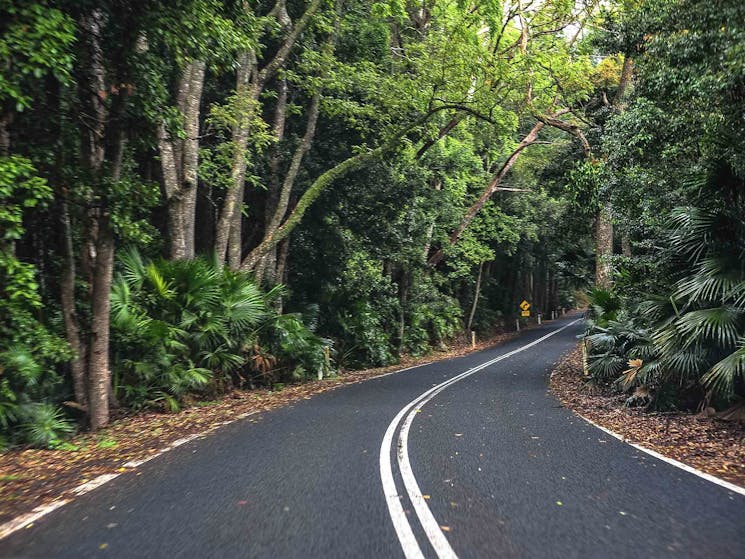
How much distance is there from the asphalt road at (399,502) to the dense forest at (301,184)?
2.63 meters

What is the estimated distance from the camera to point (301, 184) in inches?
752

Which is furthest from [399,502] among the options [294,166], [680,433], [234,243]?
[294,166]

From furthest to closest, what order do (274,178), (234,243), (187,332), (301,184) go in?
(301,184)
(274,178)
(234,243)
(187,332)

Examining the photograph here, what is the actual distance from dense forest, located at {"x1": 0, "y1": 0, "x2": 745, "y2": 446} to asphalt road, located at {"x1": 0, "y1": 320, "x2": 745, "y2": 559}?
263cm

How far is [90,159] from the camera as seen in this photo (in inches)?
375

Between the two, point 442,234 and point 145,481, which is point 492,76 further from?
point 145,481

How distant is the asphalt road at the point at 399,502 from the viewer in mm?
4273

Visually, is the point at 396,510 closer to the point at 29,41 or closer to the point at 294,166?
the point at 29,41

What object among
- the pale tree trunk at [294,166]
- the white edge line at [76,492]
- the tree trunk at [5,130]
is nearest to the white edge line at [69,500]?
the white edge line at [76,492]

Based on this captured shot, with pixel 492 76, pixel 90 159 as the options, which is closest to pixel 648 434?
pixel 90 159

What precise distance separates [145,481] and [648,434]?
7.06m

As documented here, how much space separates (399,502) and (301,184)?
15.0m

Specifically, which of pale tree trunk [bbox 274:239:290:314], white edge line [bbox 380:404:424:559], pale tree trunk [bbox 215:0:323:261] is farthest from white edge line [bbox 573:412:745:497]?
pale tree trunk [bbox 274:239:290:314]

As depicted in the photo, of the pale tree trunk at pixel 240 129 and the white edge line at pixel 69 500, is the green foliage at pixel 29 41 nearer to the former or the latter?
the white edge line at pixel 69 500
